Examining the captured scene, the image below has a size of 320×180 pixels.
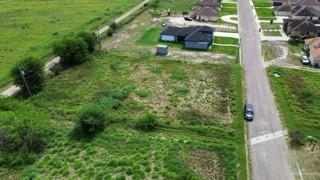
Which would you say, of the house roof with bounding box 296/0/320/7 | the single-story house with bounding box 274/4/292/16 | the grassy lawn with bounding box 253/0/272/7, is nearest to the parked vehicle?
the single-story house with bounding box 274/4/292/16

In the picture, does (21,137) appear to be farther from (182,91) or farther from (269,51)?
(269,51)

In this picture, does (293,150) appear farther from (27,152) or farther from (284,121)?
(27,152)

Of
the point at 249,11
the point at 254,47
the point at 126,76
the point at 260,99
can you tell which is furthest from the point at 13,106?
the point at 249,11

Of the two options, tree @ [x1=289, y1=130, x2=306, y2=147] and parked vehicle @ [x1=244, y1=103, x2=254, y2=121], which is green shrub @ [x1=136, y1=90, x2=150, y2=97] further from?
tree @ [x1=289, y1=130, x2=306, y2=147]

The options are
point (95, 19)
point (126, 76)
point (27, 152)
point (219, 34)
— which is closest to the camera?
point (27, 152)

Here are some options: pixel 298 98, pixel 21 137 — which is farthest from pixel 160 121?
pixel 298 98

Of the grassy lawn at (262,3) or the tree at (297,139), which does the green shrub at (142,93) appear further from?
the grassy lawn at (262,3)
